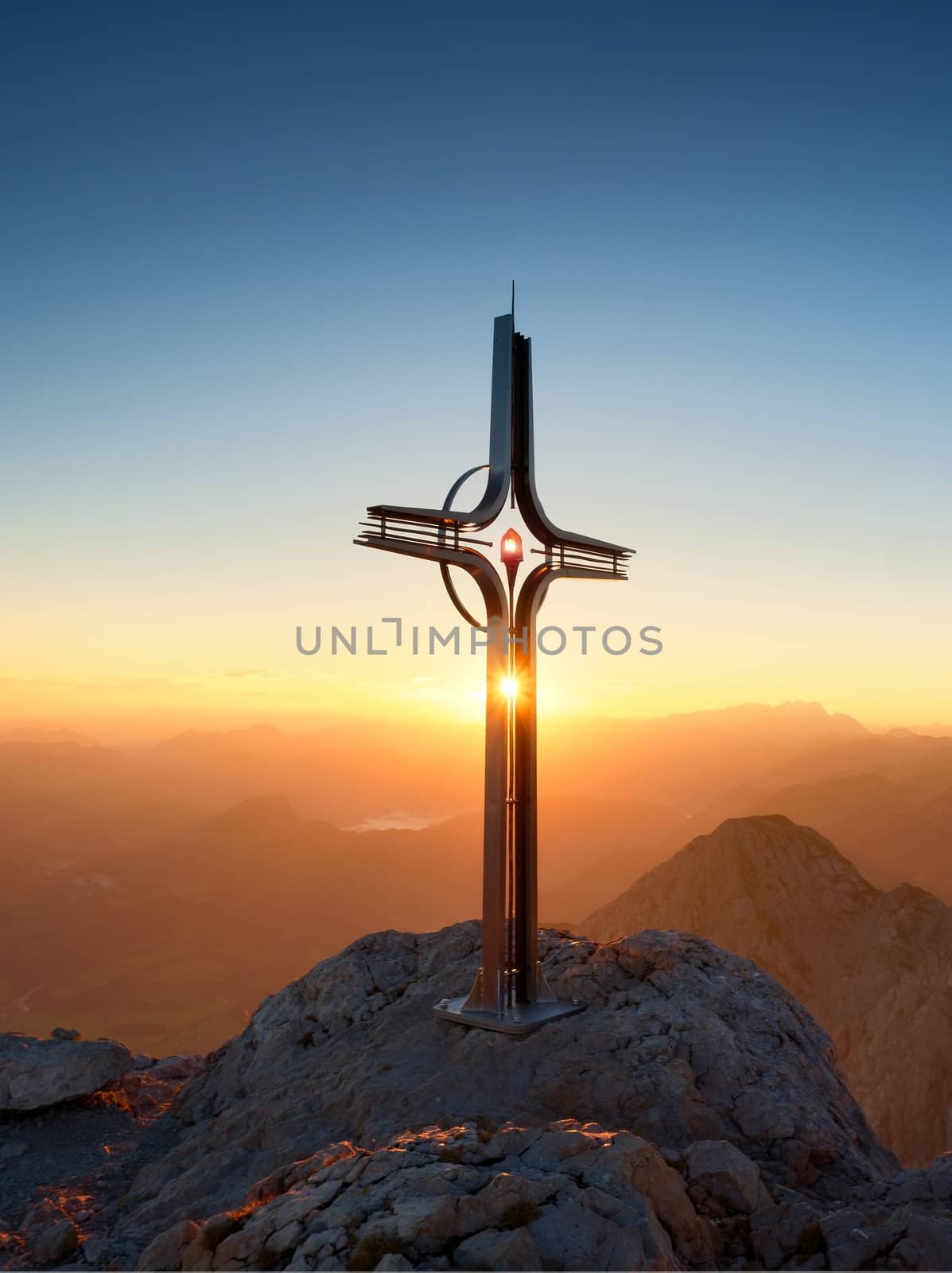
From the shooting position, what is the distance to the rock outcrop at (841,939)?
43094mm

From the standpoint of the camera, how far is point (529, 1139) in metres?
8.77

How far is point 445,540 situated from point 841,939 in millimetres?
54009

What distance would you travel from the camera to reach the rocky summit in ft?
24.6

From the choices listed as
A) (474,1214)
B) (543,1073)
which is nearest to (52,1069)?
(543,1073)

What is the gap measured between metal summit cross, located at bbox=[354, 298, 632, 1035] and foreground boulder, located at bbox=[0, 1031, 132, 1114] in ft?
23.2

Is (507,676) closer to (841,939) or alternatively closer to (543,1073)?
(543,1073)

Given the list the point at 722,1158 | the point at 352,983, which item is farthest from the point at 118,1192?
the point at 722,1158

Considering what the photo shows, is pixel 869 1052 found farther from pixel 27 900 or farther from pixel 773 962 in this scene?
pixel 27 900

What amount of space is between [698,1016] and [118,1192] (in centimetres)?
859

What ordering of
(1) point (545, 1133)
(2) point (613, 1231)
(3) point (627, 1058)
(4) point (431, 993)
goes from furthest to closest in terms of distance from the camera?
1. (4) point (431, 993)
2. (3) point (627, 1058)
3. (1) point (545, 1133)
4. (2) point (613, 1231)

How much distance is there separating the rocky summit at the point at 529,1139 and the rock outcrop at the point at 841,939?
34.6m

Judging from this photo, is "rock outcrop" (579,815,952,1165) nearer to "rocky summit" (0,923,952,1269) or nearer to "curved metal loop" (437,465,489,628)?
"rocky summit" (0,923,952,1269)

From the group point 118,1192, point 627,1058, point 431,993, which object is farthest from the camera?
point 431,993

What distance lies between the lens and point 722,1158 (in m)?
9.27
